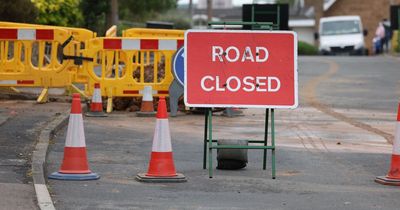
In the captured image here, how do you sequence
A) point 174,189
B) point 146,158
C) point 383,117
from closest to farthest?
1. point 174,189
2. point 146,158
3. point 383,117

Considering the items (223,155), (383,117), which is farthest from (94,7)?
(223,155)

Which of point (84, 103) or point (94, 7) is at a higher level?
point (94, 7)

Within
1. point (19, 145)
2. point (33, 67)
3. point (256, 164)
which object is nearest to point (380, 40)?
point (33, 67)

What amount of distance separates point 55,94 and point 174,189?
935cm

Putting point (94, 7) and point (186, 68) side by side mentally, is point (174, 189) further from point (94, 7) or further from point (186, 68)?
point (94, 7)

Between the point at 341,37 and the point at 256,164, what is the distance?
41.2 metres

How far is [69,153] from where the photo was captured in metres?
9.09

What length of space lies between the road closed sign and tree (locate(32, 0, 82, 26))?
15996 millimetres

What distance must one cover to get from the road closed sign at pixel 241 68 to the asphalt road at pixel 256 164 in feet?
2.64

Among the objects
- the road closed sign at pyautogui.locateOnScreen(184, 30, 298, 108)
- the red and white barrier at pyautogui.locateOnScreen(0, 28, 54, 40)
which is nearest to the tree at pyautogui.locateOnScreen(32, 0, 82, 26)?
the red and white barrier at pyautogui.locateOnScreen(0, 28, 54, 40)

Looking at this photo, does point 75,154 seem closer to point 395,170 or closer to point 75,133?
point 75,133

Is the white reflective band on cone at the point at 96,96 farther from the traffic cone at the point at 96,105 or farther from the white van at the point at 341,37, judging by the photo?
the white van at the point at 341,37

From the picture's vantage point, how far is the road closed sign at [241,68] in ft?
31.5

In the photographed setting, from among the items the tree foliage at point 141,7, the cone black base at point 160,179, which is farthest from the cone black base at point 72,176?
the tree foliage at point 141,7
